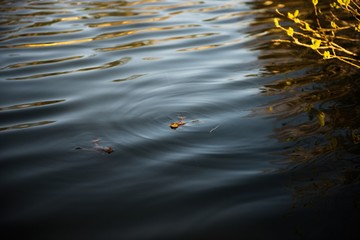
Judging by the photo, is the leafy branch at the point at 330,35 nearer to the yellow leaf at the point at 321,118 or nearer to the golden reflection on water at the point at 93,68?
the yellow leaf at the point at 321,118

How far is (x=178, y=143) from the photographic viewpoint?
257 cm

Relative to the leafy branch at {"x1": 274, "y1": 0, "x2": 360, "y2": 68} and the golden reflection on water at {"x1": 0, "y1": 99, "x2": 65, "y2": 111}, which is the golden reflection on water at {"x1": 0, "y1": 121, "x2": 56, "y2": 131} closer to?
the golden reflection on water at {"x1": 0, "y1": 99, "x2": 65, "y2": 111}

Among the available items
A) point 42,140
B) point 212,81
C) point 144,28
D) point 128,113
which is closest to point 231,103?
point 212,81

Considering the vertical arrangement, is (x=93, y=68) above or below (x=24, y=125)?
above

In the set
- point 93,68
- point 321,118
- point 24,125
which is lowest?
point 321,118

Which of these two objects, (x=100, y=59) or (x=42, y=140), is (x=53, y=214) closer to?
(x=42, y=140)

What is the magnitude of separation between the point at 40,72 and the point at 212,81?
1932mm

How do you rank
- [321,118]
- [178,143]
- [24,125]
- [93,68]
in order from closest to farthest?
[178,143] → [321,118] → [24,125] → [93,68]

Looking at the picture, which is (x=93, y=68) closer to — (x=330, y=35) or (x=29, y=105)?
(x=29, y=105)

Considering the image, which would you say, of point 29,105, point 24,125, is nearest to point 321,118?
point 24,125

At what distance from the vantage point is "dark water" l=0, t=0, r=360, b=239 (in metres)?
1.86

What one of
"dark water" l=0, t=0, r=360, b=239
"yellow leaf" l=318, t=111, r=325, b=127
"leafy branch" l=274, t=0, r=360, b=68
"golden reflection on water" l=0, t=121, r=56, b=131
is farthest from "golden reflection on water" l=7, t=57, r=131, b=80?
"yellow leaf" l=318, t=111, r=325, b=127

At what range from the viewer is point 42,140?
8.79 feet

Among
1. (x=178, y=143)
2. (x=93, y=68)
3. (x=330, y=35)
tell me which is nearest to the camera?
(x=178, y=143)
